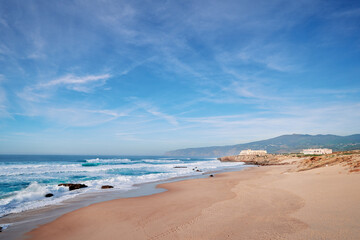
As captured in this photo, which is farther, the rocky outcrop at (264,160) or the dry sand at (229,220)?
the rocky outcrop at (264,160)

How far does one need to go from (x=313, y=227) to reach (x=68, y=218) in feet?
26.4

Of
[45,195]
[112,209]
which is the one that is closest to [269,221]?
[112,209]

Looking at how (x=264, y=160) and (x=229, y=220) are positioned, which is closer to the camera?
(x=229, y=220)

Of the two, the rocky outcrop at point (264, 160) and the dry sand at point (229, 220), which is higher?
the dry sand at point (229, 220)

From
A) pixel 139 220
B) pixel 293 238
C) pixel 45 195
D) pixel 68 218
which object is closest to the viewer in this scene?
pixel 293 238

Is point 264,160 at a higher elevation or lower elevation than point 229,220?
lower

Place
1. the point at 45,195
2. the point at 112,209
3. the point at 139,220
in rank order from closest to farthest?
the point at 139,220 < the point at 112,209 < the point at 45,195

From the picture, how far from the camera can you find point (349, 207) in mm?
5816

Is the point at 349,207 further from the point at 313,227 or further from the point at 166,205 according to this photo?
the point at 166,205

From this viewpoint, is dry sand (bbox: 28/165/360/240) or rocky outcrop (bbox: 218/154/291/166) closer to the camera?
dry sand (bbox: 28/165/360/240)

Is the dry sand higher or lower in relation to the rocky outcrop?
higher

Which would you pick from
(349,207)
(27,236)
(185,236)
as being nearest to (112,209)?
(27,236)

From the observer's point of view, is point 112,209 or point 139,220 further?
point 112,209

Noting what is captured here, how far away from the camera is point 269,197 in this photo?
27.8 ft
